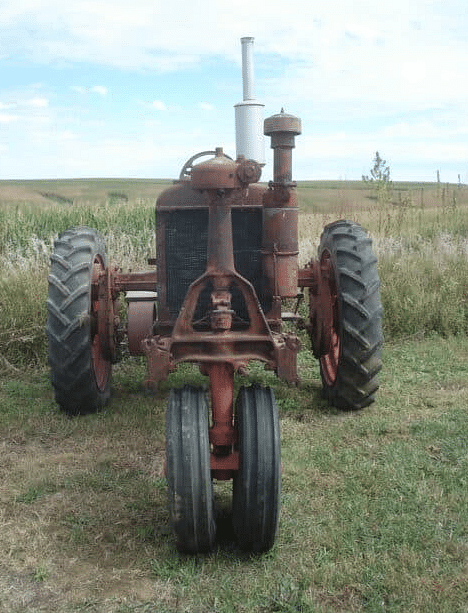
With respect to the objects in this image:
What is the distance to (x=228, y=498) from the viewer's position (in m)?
3.89

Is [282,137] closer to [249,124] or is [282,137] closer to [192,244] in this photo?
[192,244]

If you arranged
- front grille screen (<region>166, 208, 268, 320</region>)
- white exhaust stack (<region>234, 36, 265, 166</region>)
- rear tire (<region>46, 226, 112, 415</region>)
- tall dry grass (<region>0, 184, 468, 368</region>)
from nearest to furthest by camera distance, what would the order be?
rear tire (<region>46, 226, 112, 415</region>)
front grille screen (<region>166, 208, 268, 320</region>)
tall dry grass (<region>0, 184, 468, 368</region>)
white exhaust stack (<region>234, 36, 265, 166</region>)

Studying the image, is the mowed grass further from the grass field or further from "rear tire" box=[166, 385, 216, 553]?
"rear tire" box=[166, 385, 216, 553]

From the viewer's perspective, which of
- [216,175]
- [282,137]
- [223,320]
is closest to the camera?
[216,175]

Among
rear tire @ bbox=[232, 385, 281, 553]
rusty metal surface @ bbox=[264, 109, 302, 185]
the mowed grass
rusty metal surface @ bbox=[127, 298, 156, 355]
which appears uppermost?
rusty metal surface @ bbox=[264, 109, 302, 185]

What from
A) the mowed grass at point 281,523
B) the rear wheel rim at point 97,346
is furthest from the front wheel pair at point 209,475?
the rear wheel rim at point 97,346

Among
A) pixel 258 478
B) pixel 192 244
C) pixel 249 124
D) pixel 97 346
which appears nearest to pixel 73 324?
pixel 97 346

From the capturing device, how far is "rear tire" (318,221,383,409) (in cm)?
482

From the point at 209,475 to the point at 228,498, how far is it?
31.3 inches

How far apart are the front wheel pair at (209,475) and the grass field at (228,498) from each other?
0.16m

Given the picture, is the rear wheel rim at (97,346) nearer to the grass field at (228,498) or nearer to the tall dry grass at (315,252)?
the grass field at (228,498)

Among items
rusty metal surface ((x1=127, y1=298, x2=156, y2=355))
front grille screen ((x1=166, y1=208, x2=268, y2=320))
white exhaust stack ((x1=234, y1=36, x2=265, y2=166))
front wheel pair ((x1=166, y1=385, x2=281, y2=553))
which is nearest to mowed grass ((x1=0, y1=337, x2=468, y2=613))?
front wheel pair ((x1=166, y1=385, x2=281, y2=553))

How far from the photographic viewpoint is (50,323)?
4828 mm

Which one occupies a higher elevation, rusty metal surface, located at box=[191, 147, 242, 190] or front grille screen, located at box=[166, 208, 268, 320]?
rusty metal surface, located at box=[191, 147, 242, 190]
